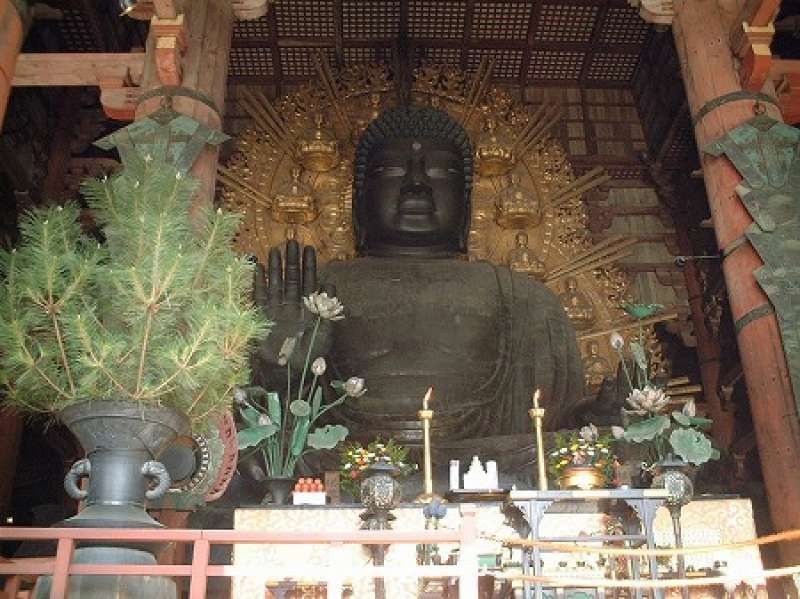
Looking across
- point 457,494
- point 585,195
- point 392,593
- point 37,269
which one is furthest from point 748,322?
point 585,195

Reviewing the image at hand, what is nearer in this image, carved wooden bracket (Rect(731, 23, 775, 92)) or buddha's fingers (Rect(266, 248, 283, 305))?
carved wooden bracket (Rect(731, 23, 775, 92))

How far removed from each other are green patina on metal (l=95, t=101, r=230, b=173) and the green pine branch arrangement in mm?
1244

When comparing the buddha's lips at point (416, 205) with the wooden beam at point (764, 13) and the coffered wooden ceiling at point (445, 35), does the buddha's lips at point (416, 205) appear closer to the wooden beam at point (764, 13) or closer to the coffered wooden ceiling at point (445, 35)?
the coffered wooden ceiling at point (445, 35)

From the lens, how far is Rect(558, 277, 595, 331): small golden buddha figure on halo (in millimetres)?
6328

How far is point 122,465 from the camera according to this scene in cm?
247

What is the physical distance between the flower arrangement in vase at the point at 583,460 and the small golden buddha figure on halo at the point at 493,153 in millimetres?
2701

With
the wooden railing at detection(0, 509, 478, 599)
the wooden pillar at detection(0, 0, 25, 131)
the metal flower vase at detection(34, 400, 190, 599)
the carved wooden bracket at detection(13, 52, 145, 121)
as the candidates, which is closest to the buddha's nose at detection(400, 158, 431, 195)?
the carved wooden bracket at detection(13, 52, 145, 121)

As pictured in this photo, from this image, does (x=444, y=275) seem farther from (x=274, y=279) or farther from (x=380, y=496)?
(x=380, y=496)

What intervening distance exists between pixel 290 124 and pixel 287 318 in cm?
234

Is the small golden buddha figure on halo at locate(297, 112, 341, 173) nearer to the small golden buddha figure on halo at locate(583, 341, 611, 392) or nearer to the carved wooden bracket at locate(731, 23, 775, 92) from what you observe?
the small golden buddha figure on halo at locate(583, 341, 611, 392)

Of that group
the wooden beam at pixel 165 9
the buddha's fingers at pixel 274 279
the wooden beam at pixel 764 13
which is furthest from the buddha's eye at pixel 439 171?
the wooden beam at pixel 165 9

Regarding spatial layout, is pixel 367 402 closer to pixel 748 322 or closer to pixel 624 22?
pixel 748 322

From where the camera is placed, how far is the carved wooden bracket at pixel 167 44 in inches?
163

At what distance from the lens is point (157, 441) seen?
8.32ft
